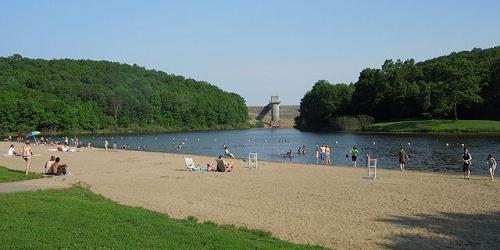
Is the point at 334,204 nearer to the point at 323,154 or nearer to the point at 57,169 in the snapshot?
the point at 57,169

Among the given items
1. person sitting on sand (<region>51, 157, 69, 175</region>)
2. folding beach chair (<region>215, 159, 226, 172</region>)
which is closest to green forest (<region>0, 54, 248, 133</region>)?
person sitting on sand (<region>51, 157, 69, 175</region>)

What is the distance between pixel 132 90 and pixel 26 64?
3970 cm

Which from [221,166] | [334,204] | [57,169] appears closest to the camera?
[334,204]

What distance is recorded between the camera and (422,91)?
117 m

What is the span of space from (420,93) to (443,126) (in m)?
18.1

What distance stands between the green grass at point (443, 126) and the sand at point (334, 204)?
234 ft

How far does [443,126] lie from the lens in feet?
331

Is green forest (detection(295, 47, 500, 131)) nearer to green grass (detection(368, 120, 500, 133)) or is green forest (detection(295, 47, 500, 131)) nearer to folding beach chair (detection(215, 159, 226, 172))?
green grass (detection(368, 120, 500, 133))

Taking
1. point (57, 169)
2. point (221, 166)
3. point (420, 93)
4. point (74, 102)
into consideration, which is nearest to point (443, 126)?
point (420, 93)

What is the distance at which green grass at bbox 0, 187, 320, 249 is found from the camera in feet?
33.9

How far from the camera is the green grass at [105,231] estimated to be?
1034 cm

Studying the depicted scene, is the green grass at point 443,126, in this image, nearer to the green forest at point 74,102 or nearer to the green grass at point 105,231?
the green grass at point 105,231

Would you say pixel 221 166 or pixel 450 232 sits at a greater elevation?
pixel 221 166

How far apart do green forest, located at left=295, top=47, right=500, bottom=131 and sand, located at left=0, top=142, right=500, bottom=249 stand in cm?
8179
